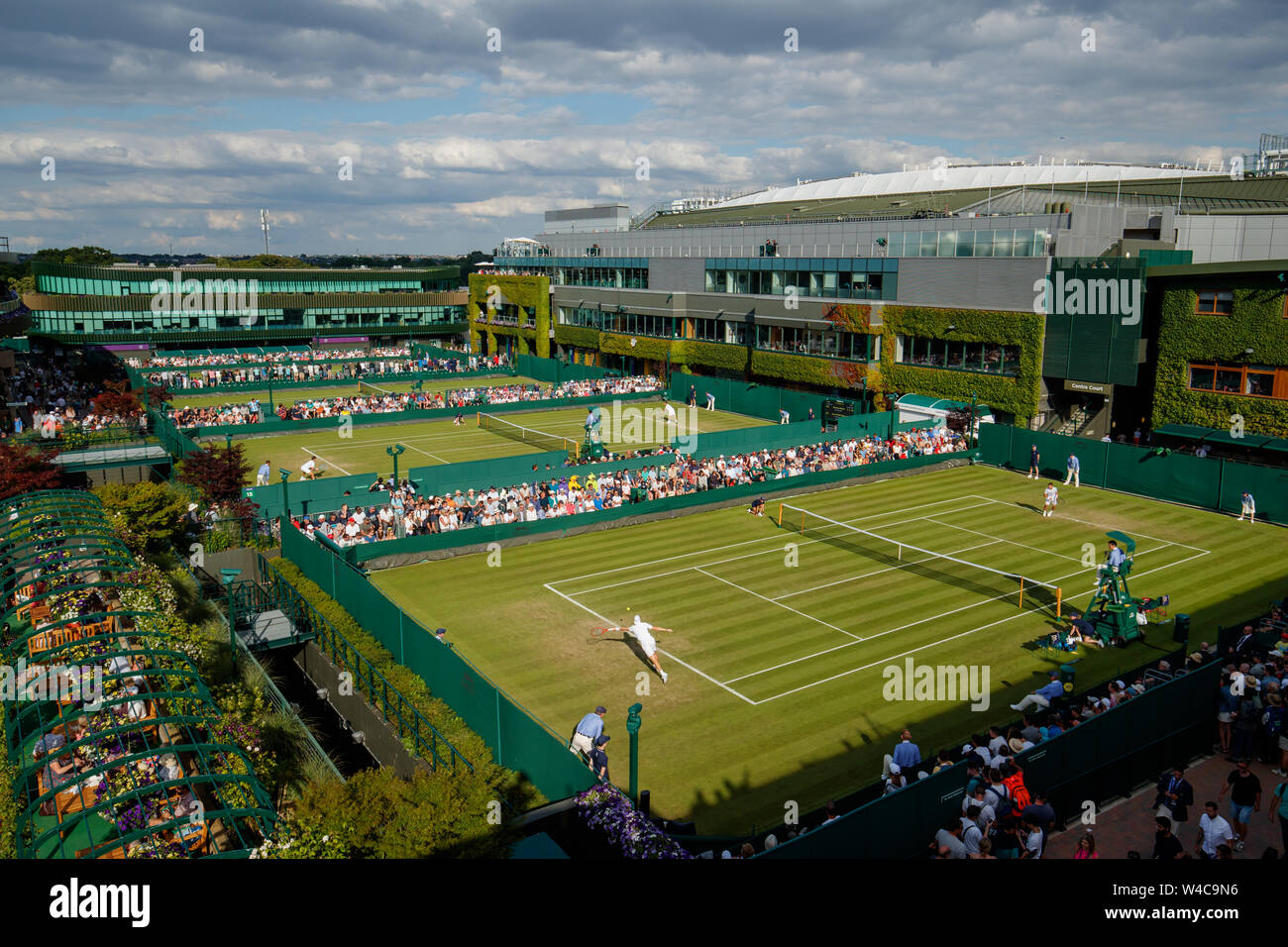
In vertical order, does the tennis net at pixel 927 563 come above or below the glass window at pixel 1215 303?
below

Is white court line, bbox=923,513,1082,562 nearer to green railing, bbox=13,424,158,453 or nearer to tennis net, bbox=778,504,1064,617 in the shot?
tennis net, bbox=778,504,1064,617

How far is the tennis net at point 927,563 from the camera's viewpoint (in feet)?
83.4

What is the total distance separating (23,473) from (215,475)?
6.12 meters

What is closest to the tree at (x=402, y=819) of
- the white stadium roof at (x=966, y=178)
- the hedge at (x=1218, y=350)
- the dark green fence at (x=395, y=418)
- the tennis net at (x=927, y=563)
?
the tennis net at (x=927, y=563)

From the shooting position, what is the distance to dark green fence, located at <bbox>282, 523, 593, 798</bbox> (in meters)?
14.5

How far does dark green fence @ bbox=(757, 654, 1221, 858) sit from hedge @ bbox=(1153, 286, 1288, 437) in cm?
2640

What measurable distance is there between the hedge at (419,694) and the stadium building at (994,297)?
3475cm

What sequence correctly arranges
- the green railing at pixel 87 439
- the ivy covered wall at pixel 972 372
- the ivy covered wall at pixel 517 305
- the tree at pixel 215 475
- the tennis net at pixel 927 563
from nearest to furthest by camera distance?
the tennis net at pixel 927 563 < the tree at pixel 215 475 < the green railing at pixel 87 439 < the ivy covered wall at pixel 972 372 < the ivy covered wall at pixel 517 305

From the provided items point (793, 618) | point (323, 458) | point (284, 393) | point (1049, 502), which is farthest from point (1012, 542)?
point (284, 393)

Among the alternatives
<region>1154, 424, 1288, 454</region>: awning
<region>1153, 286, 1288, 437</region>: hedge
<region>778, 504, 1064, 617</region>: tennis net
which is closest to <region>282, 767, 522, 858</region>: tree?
<region>778, 504, 1064, 617</region>: tennis net

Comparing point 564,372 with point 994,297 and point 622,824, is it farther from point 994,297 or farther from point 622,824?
point 622,824

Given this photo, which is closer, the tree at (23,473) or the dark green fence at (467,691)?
the dark green fence at (467,691)

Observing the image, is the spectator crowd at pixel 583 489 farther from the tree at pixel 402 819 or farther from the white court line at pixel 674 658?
the tree at pixel 402 819
